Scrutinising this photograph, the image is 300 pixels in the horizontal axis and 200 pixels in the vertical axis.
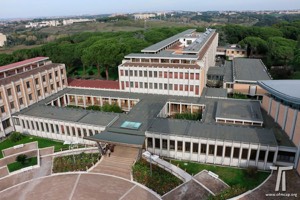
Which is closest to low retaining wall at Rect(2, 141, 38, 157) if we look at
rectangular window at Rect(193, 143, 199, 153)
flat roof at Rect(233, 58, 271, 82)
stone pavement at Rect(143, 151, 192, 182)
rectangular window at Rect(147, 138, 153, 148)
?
rectangular window at Rect(147, 138, 153, 148)

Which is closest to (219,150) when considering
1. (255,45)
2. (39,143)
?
(39,143)

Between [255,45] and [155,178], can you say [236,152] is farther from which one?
[255,45]

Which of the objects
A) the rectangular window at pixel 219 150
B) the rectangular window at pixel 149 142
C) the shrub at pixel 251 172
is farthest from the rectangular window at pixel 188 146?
the shrub at pixel 251 172

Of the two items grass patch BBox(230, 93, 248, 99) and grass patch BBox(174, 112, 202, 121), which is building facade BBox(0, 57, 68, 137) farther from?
grass patch BBox(230, 93, 248, 99)

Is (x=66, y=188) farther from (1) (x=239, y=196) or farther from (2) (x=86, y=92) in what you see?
(2) (x=86, y=92)

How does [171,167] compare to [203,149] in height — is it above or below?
below

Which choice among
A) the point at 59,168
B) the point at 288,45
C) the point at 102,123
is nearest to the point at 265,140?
the point at 102,123
